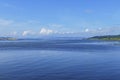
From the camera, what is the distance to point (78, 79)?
1097 inches

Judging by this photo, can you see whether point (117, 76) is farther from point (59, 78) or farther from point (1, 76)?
point (1, 76)

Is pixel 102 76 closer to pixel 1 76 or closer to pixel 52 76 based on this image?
pixel 52 76

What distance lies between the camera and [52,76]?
29812 millimetres

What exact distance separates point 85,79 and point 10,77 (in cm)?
915

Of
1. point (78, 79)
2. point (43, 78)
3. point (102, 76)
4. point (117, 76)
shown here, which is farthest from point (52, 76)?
point (117, 76)

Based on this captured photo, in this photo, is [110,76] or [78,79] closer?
[78,79]

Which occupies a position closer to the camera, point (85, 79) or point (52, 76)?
point (85, 79)

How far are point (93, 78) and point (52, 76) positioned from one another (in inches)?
201

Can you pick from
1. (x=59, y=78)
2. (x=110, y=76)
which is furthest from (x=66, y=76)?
(x=110, y=76)

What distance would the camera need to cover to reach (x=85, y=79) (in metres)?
27.9

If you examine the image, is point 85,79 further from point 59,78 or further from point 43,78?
point 43,78

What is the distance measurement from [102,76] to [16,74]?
11.1 meters

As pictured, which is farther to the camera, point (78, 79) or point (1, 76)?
point (1, 76)

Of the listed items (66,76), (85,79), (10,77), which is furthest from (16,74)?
(85,79)
